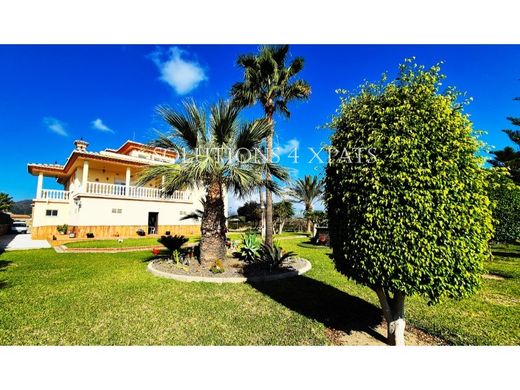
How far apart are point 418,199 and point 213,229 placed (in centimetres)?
612

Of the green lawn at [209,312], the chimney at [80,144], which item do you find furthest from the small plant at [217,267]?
the chimney at [80,144]

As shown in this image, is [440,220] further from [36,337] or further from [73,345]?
[36,337]

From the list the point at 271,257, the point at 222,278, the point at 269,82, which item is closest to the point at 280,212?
the point at 269,82

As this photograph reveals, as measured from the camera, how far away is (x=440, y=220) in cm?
295

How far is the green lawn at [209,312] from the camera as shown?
381 centimetres

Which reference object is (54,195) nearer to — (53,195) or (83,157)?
(53,195)

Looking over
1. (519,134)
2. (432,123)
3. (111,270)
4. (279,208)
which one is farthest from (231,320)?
(519,134)

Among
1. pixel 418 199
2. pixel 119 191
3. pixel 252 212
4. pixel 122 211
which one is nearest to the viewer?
pixel 418 199

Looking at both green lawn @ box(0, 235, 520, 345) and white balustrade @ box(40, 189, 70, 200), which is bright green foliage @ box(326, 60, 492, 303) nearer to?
green lawn @ box(0, 235, 520, 345)

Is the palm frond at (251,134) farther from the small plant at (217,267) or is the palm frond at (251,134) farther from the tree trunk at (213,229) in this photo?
the small plant at (217,267)

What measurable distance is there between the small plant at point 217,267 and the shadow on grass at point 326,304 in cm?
123

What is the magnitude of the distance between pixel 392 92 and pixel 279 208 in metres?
25.0

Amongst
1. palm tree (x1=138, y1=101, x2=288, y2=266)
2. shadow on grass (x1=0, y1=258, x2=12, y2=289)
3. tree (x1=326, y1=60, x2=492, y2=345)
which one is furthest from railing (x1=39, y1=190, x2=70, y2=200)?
tree (x1=326, y1=60, x2=492, y2=345)

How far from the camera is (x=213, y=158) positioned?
7.57 meters
